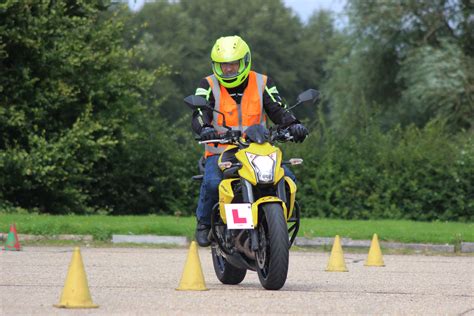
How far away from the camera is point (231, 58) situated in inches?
394

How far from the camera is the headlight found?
942 cm

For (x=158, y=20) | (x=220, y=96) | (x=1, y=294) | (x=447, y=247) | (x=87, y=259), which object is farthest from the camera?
(x=158, y=20)

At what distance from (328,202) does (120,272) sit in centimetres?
1424

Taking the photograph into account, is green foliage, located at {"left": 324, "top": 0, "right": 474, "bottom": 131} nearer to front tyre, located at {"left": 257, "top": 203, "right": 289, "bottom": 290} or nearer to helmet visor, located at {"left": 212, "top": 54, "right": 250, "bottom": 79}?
helmet visor, located at {"left": 212, "top": 54, "right": 250, "bottom": 79}

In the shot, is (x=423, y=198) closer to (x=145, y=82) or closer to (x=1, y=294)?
(x=145, y=82)

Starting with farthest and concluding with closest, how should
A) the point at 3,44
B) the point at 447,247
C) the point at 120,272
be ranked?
the point at 3,44 < the point at 447,247 < the point at 120,272

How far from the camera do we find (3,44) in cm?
2266

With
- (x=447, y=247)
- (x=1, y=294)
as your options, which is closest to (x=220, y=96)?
(x=1, y=294)

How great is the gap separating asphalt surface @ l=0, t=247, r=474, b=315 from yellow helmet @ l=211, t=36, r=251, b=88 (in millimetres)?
1859

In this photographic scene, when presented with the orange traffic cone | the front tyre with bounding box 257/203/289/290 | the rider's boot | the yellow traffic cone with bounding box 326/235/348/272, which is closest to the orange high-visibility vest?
the rider's boot

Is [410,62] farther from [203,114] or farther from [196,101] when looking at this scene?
[196,101]

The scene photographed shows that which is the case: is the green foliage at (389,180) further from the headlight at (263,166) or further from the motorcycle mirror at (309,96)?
the headlight at (263,166)

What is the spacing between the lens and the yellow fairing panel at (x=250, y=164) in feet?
31.1

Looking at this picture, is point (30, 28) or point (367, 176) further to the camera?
point (367, 176)
